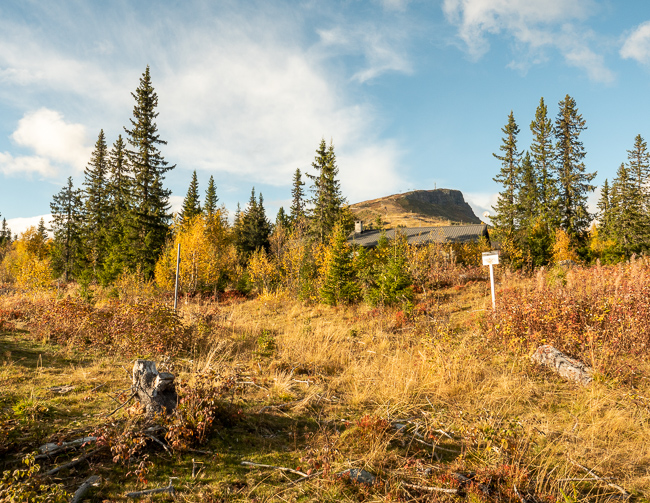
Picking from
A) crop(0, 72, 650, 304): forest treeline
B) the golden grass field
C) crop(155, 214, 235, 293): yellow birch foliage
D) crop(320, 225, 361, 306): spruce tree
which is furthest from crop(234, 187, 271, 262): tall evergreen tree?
the golden grass field

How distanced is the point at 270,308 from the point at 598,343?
1391 cm

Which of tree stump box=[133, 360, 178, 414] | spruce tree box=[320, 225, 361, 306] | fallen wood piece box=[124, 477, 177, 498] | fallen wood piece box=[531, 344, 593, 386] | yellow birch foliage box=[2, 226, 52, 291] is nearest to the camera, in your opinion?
fallen wood piece box=[124, 477, 177, 498]

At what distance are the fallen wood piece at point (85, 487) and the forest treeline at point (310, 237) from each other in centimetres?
1169

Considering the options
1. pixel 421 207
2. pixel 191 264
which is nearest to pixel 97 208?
pixel 191 264

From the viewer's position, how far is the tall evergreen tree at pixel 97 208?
28.1 metres

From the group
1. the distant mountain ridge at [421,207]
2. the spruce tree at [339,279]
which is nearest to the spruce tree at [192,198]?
the spruce tree at [339,279]

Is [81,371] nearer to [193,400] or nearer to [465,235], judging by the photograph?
[193,400]

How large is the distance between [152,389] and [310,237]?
2503 cm

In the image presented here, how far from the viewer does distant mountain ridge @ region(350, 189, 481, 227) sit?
455 feet

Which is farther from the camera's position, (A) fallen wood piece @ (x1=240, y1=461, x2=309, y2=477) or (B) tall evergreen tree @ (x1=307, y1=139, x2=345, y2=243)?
→ (B) tall evergreen tree @ (x1=307, y1=139, x2=345, y2=243)

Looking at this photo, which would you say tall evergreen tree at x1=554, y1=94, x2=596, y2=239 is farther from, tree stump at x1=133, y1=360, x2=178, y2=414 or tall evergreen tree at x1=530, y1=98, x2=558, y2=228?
tree stump at x1=133, y1=360, x2=178, y2=414

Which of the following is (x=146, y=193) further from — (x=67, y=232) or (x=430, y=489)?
(x=430, y=489)

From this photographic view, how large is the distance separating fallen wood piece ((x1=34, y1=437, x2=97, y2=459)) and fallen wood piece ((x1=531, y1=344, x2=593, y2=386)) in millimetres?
6867

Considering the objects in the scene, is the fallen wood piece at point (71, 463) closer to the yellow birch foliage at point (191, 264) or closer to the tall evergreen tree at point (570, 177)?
the yellow birch foliage at point (191, 264)
